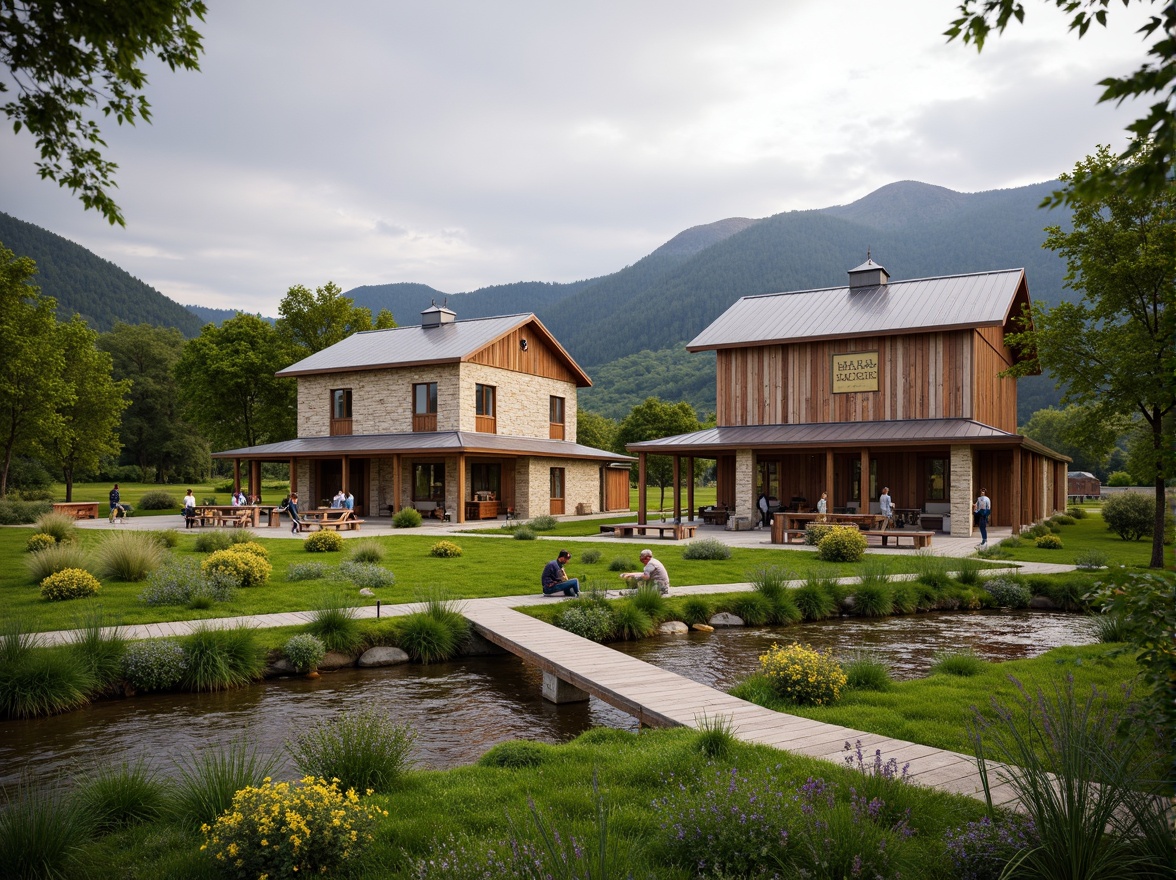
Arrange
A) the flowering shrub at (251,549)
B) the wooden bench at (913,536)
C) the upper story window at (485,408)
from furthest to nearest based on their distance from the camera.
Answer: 1. the upper story window at (485,408)
2. the wooden bench at (913,536)
3. the flowering shrub at (251,549)

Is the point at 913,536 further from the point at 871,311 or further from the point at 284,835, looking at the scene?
the point at 284,835

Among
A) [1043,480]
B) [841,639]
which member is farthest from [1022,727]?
[1043,480]

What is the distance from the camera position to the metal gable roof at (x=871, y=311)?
26.2 metres

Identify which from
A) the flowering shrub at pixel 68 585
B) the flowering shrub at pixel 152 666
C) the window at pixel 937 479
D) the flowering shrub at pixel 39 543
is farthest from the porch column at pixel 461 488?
the flowering shrub at pixel 152 666

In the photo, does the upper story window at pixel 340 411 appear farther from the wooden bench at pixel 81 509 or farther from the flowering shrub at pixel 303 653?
the flowering shrub at pixel 303 653

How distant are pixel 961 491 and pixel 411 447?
18899mm

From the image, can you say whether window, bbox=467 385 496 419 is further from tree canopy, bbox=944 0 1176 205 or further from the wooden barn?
tree canopy, bbox=944 0 1176 205

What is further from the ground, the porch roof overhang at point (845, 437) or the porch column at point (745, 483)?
the porch roof overhang at point (845, 437)

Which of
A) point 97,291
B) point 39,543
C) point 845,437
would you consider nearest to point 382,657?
point 39,543

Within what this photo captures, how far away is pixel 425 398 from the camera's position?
32375 millimetres

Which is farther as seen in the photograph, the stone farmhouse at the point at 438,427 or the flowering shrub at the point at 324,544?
the stone farmhouse at the point at 438,427

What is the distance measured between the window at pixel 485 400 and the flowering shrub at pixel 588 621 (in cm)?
2135

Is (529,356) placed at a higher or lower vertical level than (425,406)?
higher

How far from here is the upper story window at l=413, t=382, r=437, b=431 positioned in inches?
1262
